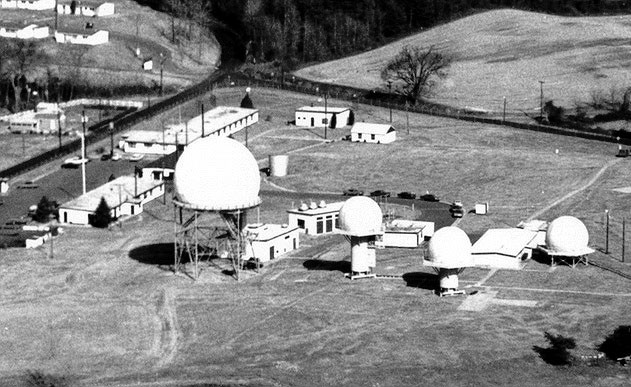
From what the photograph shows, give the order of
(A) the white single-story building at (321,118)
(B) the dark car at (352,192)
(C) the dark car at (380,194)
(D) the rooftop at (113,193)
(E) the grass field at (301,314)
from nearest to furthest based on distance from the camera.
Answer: (E) the grass field at (301,314) < (D) the rooftop at (113,193) < (C) the dark car at (380,194) < (B) the dark car at (352,192) < (A) the white single-story building at (321,118)

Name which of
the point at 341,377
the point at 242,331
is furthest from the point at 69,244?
the point at 341,377

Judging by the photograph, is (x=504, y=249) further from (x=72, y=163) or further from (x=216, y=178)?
(x=72, y=163)

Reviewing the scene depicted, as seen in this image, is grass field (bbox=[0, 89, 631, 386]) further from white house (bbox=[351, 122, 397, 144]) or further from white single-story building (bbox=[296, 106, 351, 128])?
white single-story building (bbox=[296, 106, 351, 128])

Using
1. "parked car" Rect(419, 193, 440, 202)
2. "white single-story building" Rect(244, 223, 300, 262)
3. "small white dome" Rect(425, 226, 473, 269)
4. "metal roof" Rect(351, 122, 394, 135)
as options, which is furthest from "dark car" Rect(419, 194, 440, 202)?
"small white dome" Rect(425, 226, 473, 269)

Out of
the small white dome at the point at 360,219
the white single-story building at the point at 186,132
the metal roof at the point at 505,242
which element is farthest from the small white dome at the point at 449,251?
the white single-story building at the point at 186,132

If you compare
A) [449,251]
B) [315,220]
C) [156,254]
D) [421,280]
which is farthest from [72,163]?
[449,251]

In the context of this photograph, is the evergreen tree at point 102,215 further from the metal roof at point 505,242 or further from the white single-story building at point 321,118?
the white single-story building at point 321,118
